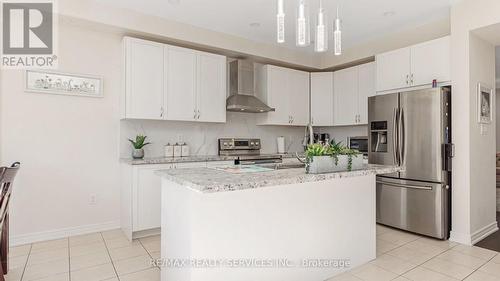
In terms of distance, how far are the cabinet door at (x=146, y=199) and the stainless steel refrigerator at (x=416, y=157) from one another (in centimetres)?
279

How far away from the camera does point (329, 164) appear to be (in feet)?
6.97

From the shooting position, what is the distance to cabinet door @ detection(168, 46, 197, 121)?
12.0ft

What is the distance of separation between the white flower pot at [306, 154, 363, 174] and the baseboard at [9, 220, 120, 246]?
2806 mm

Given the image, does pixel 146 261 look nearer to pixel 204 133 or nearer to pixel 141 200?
pixel 141 200

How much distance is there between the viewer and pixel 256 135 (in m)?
4.86

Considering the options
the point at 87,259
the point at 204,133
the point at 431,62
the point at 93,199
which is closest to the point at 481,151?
the point at 431,62

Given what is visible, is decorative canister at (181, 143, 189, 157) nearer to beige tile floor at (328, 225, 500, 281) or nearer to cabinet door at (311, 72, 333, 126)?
cabinet door at (311, 72, 333, 126)

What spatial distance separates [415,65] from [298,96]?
1859mm

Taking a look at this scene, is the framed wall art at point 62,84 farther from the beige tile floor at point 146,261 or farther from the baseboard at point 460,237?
the baseboard at point 460,237

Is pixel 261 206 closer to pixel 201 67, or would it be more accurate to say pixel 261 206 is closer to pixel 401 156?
pixel 401 156

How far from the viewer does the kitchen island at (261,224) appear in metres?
1.70

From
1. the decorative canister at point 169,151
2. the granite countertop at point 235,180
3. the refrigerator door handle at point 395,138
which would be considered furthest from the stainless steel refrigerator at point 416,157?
the decorative canister at point 169,151

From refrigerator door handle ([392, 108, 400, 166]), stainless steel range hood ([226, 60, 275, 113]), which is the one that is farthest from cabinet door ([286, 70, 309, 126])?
refrigerator door handle ([392, 108, 400, 166])

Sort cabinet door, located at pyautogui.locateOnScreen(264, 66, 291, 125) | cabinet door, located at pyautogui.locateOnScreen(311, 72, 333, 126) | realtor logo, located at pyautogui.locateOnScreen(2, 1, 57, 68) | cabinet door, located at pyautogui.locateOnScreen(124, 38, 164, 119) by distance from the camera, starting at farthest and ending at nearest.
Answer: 1. cabinet door, located at pyautogui.locateOnScreen(311, 72, 333, 126)
2. cabinet door, located at pyautogui.locateOnScreen(264, 66, 291, 125)
3. cabinet door, located at pyautogui.locateOnScreen(124, 38, 164, 119)
4. realtor logo, located at pyautogui.locateOnScreen(2, 1, 57, 68)
